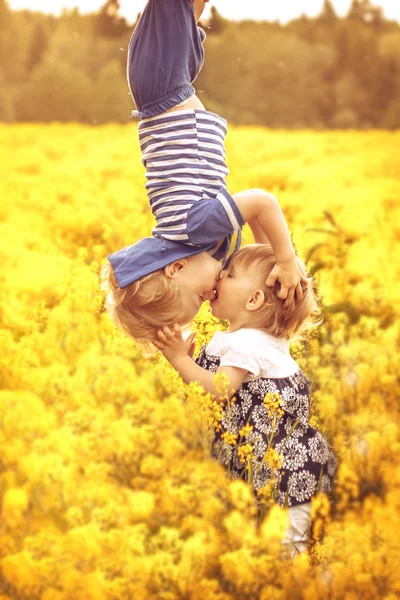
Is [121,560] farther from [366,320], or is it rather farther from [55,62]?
[55,62]

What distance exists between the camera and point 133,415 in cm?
245

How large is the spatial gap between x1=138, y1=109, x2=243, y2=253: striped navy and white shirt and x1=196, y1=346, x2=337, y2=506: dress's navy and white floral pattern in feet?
1.59

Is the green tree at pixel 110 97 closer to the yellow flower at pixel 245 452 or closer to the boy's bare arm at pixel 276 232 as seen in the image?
the boy's bare arm at pixel 276 232

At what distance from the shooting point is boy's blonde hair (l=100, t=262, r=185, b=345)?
6.88 ft

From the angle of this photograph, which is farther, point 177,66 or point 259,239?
point 259,239

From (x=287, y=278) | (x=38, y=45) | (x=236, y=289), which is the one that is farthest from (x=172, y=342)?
(x=38, y=45)

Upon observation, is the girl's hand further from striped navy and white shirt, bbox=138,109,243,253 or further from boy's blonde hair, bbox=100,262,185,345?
striped navy and white shirt, bbox=138,109,243,253

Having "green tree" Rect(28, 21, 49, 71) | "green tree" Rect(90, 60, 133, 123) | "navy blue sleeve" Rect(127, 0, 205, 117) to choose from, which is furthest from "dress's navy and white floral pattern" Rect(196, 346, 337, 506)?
"green tree" Rect(28, 21, 49, 71)

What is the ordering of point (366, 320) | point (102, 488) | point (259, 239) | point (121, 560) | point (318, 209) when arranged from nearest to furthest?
point (121, 560) < point (102, 488) < point (259, 239) < point (366, 320) < point (318, 209)

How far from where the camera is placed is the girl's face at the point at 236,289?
2.21m

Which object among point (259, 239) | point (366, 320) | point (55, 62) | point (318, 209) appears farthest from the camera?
point (55, 62)

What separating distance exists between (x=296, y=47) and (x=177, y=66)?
495 centimetres

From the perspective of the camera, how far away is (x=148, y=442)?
7.66 ft

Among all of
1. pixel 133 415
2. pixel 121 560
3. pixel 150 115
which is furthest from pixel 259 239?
pixel 121 560
